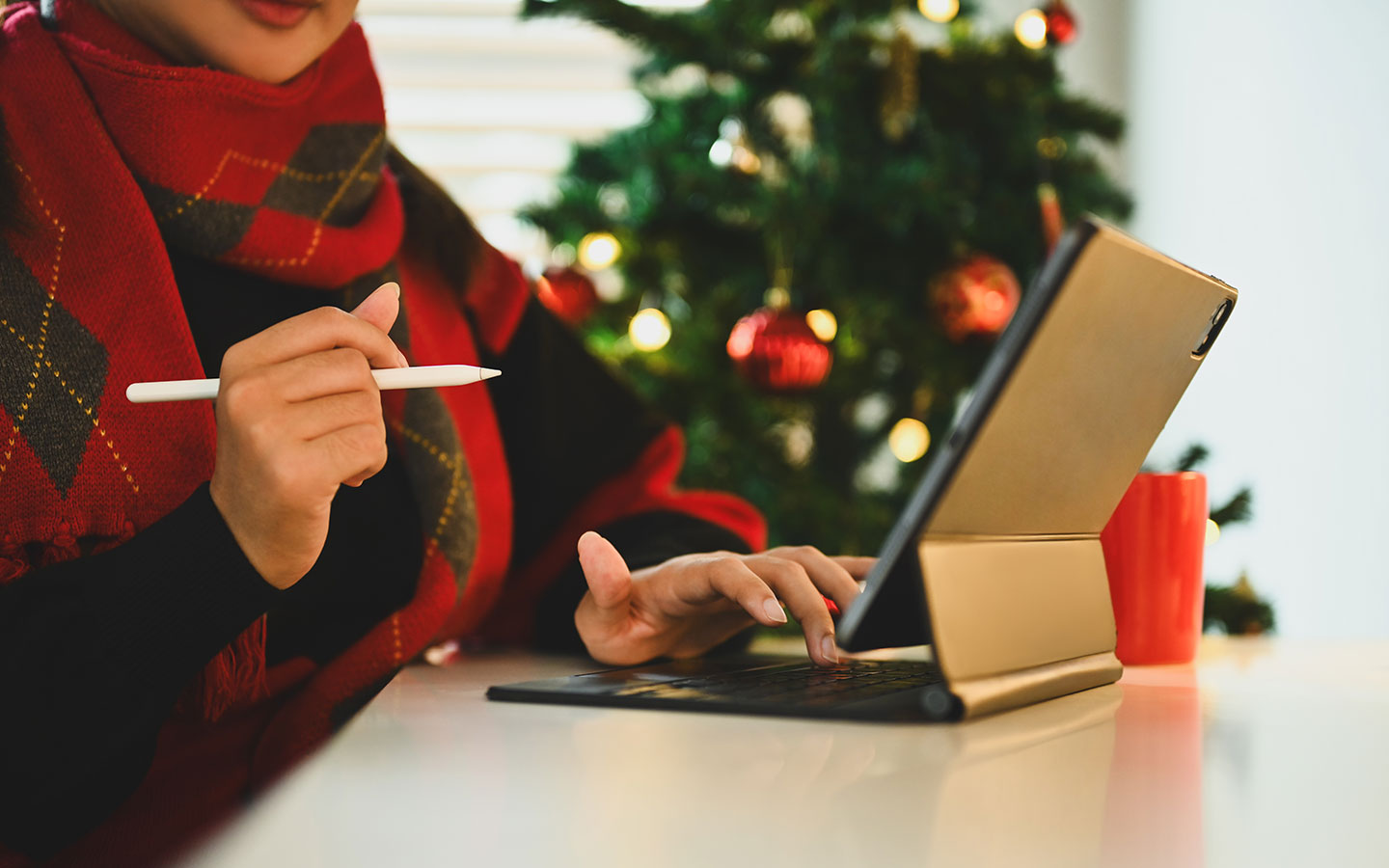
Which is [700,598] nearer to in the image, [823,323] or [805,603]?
[805,603]

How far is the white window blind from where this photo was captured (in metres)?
1.95

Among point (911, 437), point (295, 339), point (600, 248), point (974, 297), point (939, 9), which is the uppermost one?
point (939, 9)

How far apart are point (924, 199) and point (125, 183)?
93 centimetres

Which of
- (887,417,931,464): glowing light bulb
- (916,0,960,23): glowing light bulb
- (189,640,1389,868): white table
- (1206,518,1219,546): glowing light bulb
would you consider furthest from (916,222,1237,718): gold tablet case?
(887,417,931,464): glowing light bulb

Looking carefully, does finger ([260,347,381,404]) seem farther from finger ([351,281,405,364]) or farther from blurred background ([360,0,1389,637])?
blurred background ([360,0,1389,637])

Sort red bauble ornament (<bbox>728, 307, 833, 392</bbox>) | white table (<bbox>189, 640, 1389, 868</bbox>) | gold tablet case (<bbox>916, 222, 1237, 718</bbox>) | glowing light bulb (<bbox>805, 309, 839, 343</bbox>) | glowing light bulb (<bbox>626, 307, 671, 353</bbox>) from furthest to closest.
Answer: glowing light bulb (<bbox>626, 307, 671, 353</bbox>) < glowing light bulb (<bbox>805, 309, 839, 343</bbox>) < red bauble ornament (<bbox>728, 307, 833, 392</bbox>) < gold tablet case (<bbox>916, 222, 1237, 718</bbox>) < white table (<bbox>189, 640, 1389, 868</bbox>)

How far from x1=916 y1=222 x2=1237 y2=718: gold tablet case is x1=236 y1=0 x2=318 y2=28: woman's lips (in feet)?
1.72

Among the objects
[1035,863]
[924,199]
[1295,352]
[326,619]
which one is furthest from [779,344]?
[1035,863]

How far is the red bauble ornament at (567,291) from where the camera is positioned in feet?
4.75

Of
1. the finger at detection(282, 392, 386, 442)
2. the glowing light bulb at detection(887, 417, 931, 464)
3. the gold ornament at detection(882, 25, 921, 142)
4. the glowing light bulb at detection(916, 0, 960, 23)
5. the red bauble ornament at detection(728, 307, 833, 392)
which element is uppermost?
the glowing light bulb at detection(916, 0, 960, 23)

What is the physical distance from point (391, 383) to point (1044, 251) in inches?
46.8

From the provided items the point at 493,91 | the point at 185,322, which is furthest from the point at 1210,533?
the point at 493,91

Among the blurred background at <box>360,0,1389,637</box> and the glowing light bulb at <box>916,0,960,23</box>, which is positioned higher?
the glowing light bulb at <box>916,0,960,23</box>

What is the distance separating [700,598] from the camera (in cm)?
57
